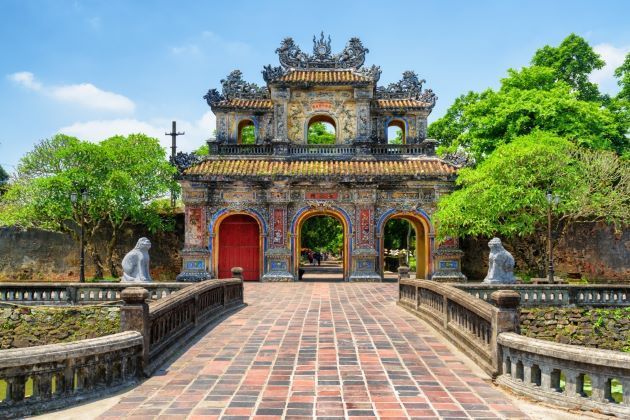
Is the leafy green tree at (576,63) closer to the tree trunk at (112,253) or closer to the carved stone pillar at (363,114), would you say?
the carved stone pillar at (363,114)

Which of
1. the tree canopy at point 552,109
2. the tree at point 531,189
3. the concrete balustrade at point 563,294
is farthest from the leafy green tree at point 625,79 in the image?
A: the concrete balustrade at point 563,294

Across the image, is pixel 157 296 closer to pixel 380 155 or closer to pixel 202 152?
pixel 380 155

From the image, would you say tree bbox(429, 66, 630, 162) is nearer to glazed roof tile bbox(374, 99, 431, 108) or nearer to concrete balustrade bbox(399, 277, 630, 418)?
glazed roof tile bbox(374, 99, 431, 108)

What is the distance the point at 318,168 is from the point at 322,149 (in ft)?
4.64

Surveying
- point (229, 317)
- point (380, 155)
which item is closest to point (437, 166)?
point (380, 155)

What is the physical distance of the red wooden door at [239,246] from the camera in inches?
893

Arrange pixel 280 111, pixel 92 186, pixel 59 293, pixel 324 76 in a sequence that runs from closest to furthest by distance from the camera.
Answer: pixel 59 293, pixel 92 186, pixel 280 111, pixel 324 76

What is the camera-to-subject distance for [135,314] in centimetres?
687

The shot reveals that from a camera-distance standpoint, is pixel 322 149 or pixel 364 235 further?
pixel 322 149

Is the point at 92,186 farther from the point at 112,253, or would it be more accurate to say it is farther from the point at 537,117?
the point at 537,117

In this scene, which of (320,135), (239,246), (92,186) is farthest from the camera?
(320,135)

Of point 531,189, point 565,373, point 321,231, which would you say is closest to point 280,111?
point 531,189

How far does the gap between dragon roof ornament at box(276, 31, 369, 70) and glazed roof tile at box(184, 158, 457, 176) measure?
487 centimetres

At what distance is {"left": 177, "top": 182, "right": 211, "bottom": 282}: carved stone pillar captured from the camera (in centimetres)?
2178
